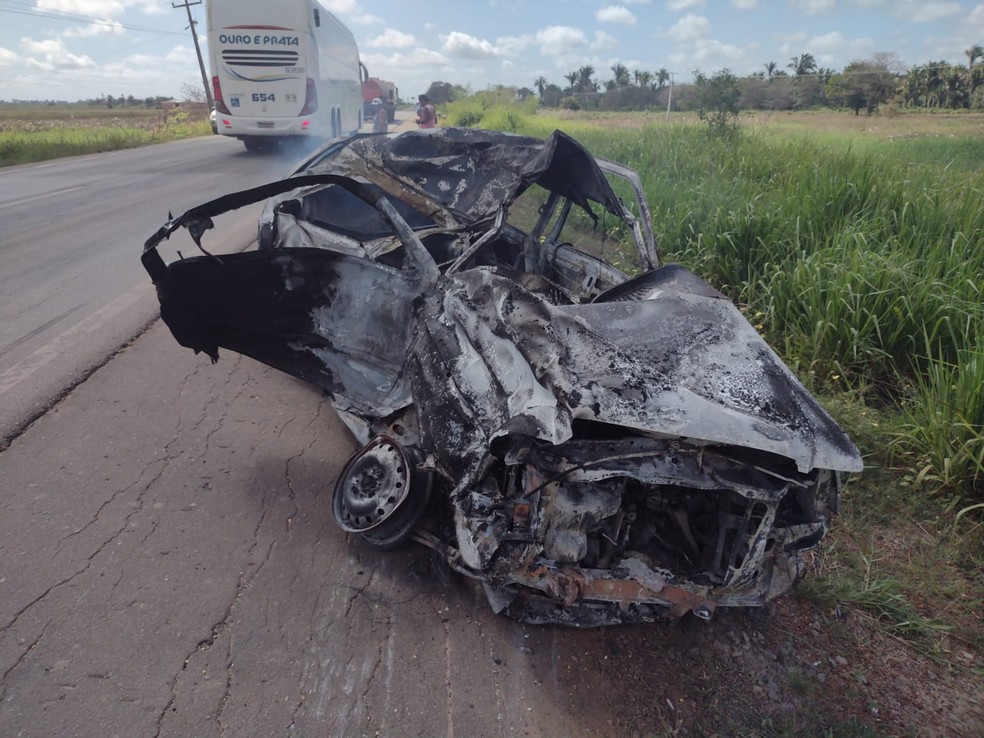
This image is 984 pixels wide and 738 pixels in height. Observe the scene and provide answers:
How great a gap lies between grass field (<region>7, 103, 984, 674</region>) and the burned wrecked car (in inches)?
35.1

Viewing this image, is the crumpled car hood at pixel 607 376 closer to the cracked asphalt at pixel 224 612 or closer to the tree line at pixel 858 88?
the cracked asphalt at pixel 224 612

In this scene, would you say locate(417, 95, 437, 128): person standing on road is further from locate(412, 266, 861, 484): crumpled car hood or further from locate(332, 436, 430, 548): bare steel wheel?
locate(332, 436, 430, 548): bare steel wheel

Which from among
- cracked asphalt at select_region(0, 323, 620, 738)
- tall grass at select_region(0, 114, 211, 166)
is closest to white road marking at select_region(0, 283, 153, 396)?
cracked asphalt at select_region(0, 323, 620, 738)

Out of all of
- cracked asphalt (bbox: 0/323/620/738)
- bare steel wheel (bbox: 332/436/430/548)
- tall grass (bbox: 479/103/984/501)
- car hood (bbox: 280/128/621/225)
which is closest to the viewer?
cracked asphalt (bbox: 0/323/620/738)

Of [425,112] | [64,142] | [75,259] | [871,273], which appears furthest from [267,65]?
[871,273]

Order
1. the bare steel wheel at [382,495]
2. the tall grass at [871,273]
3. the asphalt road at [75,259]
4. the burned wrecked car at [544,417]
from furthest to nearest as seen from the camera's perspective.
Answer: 1. the asphalt road at [75,259]
2. the tall grass at [871,273]
3. the bare steel wheel at [382,495]
4. the burned wrecked car at [544,417]

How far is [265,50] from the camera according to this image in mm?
13102

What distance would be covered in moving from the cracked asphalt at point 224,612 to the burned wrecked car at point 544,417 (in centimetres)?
23

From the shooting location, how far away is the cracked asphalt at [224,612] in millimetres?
2088

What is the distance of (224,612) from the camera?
7.99 ft

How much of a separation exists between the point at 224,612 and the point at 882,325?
4.41 meters

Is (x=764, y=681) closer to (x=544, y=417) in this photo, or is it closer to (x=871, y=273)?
(x=544, y=417)

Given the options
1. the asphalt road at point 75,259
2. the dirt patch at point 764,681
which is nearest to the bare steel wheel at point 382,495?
the dirt patch at point 764,681

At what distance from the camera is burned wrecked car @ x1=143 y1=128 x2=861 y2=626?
2.23m
